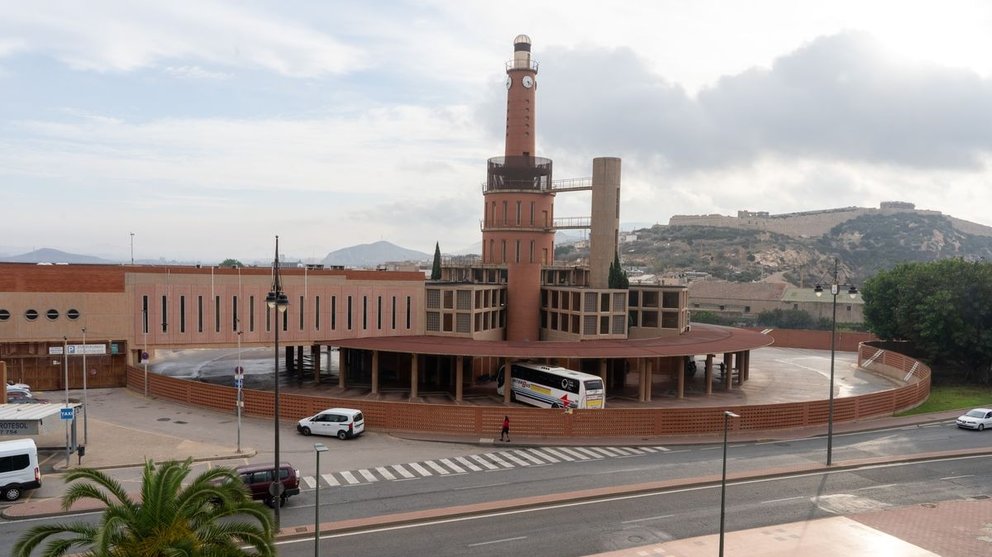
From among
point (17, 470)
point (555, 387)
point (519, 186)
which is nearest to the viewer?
point (17, 470)

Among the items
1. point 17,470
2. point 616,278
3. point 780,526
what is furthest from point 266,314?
point 780,526

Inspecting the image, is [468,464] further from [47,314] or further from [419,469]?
[47,314]

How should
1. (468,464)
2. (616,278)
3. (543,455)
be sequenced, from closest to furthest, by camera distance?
1. (468,464)
2. (543,455)
3. (616,278)

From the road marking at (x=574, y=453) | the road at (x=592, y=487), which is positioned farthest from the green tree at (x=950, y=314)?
the road marking at (x=574, y=453)

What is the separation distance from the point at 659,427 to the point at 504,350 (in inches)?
502

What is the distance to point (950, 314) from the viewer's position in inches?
2474

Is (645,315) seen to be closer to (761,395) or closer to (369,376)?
(761,395)

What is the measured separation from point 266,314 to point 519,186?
28.0m

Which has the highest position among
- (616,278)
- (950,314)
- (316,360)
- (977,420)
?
(616,278)

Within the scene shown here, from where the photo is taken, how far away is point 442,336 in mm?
55625

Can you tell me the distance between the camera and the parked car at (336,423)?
3797cm

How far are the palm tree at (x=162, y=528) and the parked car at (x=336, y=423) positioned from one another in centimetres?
2167

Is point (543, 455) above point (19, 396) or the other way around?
the other way around

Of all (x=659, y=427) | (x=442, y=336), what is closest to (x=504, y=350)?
(x=442, y=336)
